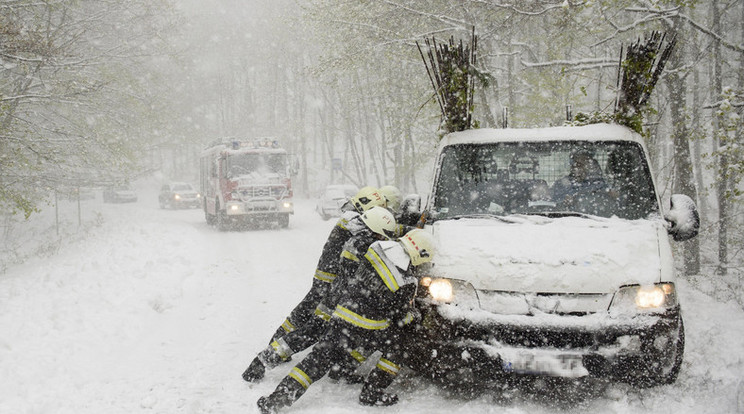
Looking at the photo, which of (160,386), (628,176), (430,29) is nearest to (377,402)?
(160,386)

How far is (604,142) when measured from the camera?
203 inches

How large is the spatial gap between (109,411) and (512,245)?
336 centimetres

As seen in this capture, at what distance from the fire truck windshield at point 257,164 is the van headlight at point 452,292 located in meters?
14.8

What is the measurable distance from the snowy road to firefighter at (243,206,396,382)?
184 millimetres

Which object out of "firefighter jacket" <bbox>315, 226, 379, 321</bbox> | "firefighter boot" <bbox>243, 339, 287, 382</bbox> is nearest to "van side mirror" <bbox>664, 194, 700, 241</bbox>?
"firefighter jacket" <bbox>315, 226, 379, 321</bbox>

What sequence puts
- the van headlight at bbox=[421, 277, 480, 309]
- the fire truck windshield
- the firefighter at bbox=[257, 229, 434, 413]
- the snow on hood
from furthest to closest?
1. the fire truck windshield
2. the firefighter at bbox=[257, 229, 434, 413]
3. the van headlight at bbox=[421, 277, 480, 309]
4. the snow on hood

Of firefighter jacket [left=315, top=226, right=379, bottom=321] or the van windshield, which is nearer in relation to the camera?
firefighter jacket [left=315, top=226, right=379, bottom=321]

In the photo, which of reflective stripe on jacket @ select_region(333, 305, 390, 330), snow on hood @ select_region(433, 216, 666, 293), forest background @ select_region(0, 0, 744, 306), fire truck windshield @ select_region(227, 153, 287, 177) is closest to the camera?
snow on hood @ select_region(433, 216, 666, 293)

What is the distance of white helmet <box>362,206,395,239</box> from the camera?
4637mm

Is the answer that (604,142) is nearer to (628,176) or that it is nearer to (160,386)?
(628,176)

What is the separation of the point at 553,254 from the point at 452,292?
763 millimetres

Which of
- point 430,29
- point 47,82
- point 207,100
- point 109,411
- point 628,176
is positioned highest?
point 207,100

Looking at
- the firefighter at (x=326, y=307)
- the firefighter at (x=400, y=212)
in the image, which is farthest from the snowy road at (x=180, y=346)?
the firefighter at (x=400, y=212)

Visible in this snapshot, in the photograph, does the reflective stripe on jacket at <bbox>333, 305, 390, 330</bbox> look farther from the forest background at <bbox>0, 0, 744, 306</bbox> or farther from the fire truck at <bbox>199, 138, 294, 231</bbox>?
the fire truck at <bbox>199, 138, 294, 231</bbox>
